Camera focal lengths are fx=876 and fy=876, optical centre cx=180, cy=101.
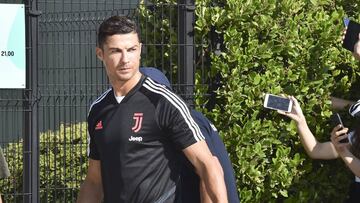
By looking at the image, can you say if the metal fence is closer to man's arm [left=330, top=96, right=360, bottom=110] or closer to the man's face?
man's arm [left=330, top=96, right=360, bottom=110]

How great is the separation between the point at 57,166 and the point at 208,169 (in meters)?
4.16

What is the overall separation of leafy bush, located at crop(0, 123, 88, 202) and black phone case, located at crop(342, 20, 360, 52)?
280 centimetres

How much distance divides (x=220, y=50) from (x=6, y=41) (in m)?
1.95

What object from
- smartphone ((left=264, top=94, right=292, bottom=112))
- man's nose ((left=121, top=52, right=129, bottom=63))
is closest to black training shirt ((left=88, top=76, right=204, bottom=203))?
man's nose ((left=121, top=52, right=129, bottom=63))

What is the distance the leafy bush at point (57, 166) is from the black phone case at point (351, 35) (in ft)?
9.20

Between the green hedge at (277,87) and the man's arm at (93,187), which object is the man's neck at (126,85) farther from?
the green hedge at (277,87)

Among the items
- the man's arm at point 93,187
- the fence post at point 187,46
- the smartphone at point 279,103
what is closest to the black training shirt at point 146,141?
the man's arm at point 93,187

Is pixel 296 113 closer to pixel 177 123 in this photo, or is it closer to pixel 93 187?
pixel 93 187

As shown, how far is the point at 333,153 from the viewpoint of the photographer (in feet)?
20.7

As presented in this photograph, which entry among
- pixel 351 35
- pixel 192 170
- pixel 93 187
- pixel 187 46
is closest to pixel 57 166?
pixel 187 46

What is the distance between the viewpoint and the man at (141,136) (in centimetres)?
403

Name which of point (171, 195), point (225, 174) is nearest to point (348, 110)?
point (225, 174)

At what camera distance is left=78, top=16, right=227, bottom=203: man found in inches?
Answer: 159

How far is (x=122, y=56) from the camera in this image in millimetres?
4070
